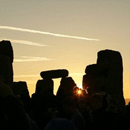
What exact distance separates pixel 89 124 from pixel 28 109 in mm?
3966

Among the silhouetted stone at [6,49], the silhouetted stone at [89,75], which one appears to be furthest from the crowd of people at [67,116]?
the silhouetted stone at [89,75]

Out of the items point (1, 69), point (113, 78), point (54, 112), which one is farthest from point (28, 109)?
point (113, 78)

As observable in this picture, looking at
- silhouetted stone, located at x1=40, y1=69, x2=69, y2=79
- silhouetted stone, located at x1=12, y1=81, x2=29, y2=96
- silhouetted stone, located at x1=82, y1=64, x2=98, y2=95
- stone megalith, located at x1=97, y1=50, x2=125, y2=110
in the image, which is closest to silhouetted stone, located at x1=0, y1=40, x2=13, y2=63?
stone megalith, located at x1=97, y1=50, x2=125, y2=110

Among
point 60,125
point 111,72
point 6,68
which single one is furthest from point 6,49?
point 60,125

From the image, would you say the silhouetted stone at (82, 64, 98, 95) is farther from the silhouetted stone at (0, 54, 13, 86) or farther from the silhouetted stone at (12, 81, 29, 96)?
the silhouetted stone at (0, 54, 13, 86)

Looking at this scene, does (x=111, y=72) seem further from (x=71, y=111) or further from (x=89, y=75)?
(x=71, y=111)

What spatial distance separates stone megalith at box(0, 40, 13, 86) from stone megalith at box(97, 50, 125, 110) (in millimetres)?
3749

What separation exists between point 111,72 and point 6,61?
14.7 feet

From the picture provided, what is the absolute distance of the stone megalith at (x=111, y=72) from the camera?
597 inches

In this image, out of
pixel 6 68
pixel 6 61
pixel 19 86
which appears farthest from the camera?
pixel 19 86

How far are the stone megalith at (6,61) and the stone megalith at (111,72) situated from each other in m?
3.75

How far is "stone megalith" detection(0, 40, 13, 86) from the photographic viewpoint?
14.3 meters

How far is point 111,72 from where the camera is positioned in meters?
15.3

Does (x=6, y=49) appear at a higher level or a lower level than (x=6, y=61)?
higher
